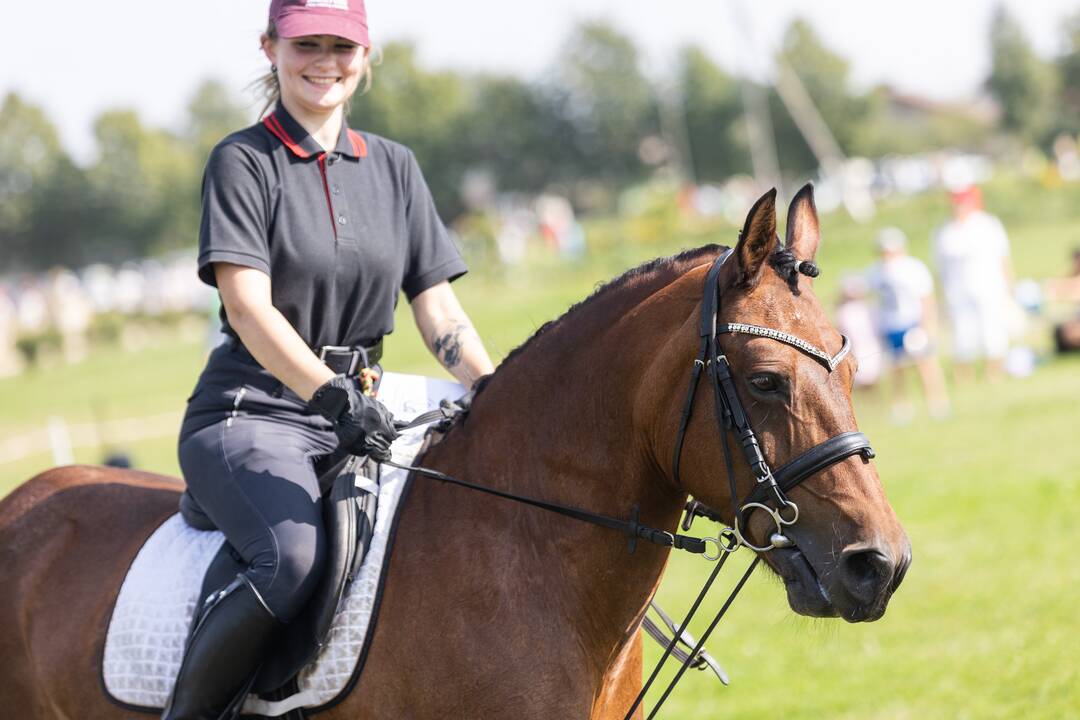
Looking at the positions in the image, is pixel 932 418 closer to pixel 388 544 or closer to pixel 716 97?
pixel 388 544

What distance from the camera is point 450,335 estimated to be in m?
4.33

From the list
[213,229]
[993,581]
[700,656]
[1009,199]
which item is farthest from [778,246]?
[1009,199]

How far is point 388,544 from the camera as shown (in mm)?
3607

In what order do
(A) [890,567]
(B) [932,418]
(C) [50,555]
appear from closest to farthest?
(A) [890,567] < (C) [50,555] < (B) [932,418]

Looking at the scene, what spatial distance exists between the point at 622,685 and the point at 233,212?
195cm

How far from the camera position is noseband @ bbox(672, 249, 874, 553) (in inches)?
120

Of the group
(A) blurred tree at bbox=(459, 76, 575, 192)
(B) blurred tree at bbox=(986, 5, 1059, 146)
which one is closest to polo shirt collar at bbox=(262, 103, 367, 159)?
(B) blurred tree at bbox=(986, 5, 1059, 146)

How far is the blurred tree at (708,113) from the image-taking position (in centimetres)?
8619

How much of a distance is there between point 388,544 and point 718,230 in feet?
156

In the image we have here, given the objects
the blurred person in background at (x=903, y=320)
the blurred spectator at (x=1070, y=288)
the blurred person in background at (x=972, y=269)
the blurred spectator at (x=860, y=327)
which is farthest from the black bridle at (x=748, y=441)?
the blurred spectator at (x=1070, y=288)

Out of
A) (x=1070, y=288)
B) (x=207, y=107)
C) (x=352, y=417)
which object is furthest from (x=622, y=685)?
(x=207, y=107)

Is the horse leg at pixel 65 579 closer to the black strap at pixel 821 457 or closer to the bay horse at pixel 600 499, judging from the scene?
the bay horse at pixel 600 499

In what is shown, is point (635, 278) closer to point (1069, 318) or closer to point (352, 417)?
point (352, 417)

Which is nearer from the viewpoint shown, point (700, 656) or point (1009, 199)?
point (700, 656)
